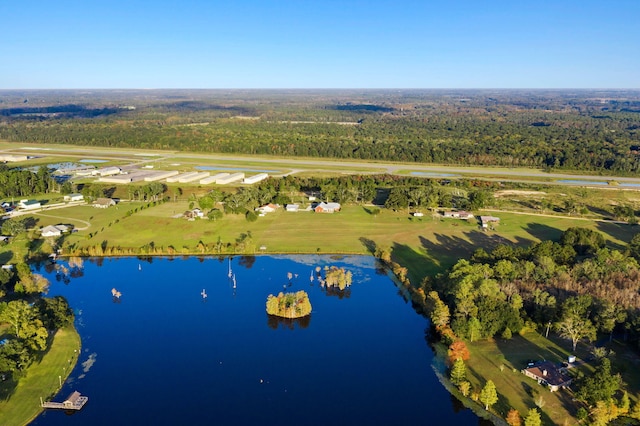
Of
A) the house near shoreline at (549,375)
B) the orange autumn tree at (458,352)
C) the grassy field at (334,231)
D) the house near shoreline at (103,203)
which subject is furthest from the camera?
the house near shoreline at (103,203)

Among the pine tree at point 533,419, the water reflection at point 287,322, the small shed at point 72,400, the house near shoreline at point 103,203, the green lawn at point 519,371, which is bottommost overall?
the water reflection at point 287,322

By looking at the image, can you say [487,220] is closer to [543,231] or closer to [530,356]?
[543,231]

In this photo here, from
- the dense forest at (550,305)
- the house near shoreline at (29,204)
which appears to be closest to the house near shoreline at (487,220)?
the dense forest at (550,305)

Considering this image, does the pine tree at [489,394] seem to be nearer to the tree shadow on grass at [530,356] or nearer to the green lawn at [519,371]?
the green lawn at [519,371]

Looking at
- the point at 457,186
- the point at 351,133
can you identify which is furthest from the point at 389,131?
the point at 457,186

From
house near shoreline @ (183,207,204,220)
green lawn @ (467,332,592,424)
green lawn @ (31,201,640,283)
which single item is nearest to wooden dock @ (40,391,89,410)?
green lawn @ (467,332,592,424)

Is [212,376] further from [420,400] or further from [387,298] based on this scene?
[387,298]

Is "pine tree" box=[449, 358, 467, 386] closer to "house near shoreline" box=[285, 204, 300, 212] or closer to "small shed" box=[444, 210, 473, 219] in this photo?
"small shed" box=[444, 210, 473, 219]
